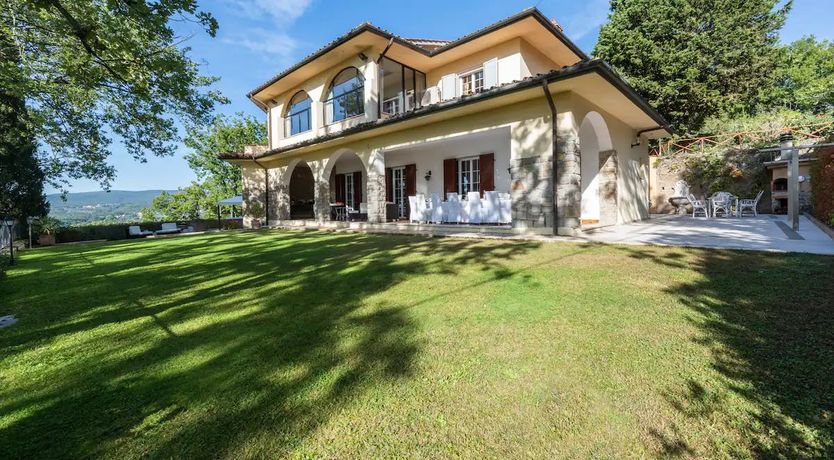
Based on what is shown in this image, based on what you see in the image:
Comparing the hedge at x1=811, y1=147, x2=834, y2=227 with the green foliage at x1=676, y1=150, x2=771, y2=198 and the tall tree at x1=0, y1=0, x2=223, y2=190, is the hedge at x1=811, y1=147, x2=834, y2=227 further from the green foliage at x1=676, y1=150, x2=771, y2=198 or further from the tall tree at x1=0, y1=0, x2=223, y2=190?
the tall tree at x1=0, y1=0, x2=223, y2=190

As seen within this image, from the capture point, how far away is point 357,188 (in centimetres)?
1605

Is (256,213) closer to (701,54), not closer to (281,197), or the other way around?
(281,197)

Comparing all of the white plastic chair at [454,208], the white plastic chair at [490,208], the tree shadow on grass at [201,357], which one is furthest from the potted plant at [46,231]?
the white plastic chair at [490,208]

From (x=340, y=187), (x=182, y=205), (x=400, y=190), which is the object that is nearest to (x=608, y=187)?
(x=400, y=190)

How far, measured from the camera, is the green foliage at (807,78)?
2219 cm

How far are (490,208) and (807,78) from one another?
3194 centimetres

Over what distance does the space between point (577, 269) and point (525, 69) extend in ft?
27.6

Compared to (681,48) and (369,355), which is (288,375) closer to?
(369,355)

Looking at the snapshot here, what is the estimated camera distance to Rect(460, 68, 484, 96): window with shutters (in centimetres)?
1159

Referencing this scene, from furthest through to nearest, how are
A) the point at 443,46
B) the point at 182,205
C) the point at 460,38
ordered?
the point at 182,205 < the point at 443,46 < the point at 460,38

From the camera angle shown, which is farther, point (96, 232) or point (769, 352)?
point (96, 232)

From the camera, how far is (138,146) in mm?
16375

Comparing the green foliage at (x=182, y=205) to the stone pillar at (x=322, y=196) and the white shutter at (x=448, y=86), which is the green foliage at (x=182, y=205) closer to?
the stone pillar at (x=322, y=196)

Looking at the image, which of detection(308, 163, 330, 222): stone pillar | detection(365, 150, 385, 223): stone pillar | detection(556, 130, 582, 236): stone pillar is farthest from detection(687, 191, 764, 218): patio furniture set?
detection(308, 163, 330, 222): stone pillar
